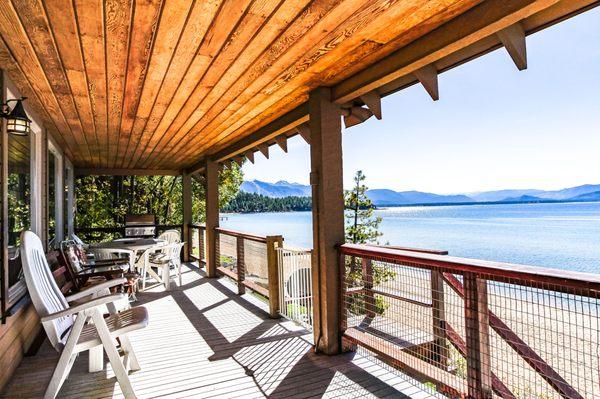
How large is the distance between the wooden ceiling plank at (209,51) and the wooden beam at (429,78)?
4.36ft

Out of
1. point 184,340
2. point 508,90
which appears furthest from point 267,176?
point 184,340

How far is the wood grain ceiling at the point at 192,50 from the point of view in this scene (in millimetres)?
2080

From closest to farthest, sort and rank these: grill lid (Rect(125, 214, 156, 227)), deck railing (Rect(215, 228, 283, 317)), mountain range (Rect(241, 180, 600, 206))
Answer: deck railing (Rect(215, 228, 283, 317))
grill lid (Rect(125, 214, 156, 227))
mountain range (Rect(241, 180, 600, 206))

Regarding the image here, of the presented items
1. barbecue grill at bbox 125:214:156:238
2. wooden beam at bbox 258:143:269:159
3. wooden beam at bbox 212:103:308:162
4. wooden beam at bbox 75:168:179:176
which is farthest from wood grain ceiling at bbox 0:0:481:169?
barbecue grill at bbox 125:214:156:238

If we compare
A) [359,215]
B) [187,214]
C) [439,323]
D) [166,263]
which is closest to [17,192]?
[166,263]

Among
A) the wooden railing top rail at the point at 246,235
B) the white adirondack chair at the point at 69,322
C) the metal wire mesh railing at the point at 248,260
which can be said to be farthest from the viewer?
the metal wire mesh railing at the point at 248,260

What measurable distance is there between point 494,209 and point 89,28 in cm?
9516

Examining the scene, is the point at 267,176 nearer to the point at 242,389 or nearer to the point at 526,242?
the point at 526,242

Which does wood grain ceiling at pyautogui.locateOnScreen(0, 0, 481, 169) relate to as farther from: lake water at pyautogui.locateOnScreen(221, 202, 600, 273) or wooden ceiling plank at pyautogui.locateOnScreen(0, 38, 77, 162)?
lake water at pyautogui.locateOnScreen(221, 202, 600, 273)

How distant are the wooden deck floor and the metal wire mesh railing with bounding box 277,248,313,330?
9.2 inches

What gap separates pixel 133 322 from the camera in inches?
109

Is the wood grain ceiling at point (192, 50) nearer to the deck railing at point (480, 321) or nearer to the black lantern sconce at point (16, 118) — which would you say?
the black lantern sconce at point (16, 118)

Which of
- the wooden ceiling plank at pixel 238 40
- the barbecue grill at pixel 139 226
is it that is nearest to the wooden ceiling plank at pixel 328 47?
the wooden ceiling plank at pixel 238 40

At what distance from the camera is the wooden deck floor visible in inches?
112
